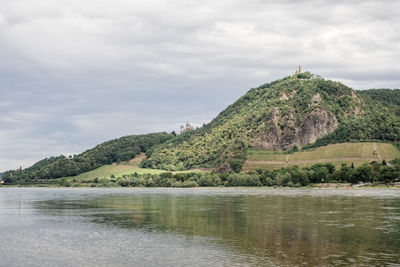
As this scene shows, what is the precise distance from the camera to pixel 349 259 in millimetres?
39156

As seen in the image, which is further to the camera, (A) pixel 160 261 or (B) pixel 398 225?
(B) pixel 398 225

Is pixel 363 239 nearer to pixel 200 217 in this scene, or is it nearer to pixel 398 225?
pixel 398 225

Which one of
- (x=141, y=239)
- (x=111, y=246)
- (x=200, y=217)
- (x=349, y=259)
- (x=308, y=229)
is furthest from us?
(x=200, y=217)

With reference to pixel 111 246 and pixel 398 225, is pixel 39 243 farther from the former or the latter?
pixel 398 225

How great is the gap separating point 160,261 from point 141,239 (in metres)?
12.9

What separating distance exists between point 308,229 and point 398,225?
1314 centimetres

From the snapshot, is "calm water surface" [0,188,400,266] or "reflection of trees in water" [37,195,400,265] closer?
"calm water surface" [0,188,400,266]

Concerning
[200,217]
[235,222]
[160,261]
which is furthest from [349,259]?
[200,217]

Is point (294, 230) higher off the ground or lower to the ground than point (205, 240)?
lower

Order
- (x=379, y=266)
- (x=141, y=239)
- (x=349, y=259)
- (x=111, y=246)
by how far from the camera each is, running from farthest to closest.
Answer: (x=141, y=239), (x=111, y=246), (x=349, y=259), (x=379, y=266)

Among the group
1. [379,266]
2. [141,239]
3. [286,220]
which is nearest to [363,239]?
[379,266]

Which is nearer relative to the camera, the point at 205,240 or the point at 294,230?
the point at 205,240

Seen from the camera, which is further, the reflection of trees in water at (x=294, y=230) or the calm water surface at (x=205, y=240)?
the reflection of trees in water at (x=294, y=230)

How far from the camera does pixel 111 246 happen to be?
1892 inches
